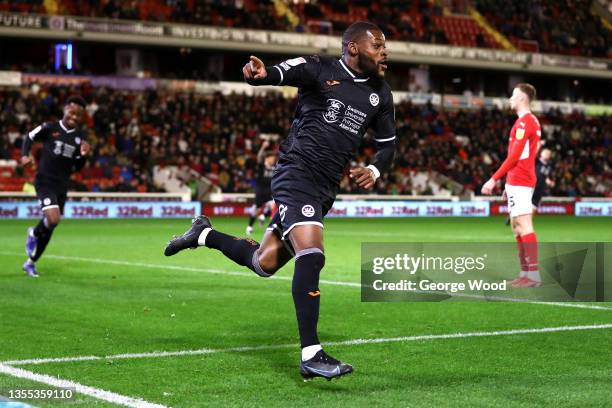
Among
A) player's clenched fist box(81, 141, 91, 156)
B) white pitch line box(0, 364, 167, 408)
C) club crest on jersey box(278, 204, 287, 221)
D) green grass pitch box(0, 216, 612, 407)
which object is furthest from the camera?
player's clenched fist box(81, 141, 91, 156)


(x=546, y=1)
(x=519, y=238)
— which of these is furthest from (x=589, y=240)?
(x=546, y=1)

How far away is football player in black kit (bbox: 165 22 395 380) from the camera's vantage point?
19.5 ft

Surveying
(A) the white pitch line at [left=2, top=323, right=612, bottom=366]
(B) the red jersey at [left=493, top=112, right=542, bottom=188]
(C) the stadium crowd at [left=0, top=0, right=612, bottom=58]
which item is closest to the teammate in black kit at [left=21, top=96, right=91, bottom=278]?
(B) the red jersey at [left=493, top=112, right=542, bottom=188]

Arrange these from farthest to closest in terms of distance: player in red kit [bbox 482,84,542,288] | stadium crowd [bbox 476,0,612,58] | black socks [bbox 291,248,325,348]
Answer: stadium crowd [bbox 476,0,612,58] < player in red kit [bbox 482,84,542,288] < black socks [bbox 291,248,325,348]

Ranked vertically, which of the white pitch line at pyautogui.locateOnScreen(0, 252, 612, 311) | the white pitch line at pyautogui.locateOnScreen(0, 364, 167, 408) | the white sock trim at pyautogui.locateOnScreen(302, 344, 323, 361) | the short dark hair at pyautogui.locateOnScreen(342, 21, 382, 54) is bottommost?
the white pitch line at pyautogui.locateOnScreen(0, 252, 612, 311)

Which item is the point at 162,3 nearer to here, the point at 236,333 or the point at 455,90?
the point at 455,90

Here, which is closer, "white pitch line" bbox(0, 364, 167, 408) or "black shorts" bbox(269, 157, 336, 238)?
"white pitch line" bbox(0, 364, 167, 408)

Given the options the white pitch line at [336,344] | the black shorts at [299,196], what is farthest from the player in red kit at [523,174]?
the black shorts at [299,196]

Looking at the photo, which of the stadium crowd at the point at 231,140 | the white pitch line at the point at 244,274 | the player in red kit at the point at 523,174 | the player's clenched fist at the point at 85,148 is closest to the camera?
the white pitch line at the point at 244,274

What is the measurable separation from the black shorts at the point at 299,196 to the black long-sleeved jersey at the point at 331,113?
0.07m

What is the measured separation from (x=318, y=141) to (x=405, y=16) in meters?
45.2

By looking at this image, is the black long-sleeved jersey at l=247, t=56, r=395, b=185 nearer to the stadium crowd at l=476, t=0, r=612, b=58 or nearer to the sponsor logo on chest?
the sponsor logo on chest

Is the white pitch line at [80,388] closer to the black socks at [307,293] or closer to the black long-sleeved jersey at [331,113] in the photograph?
the black socks at [307,293]

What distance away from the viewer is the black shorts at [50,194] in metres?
12.6
